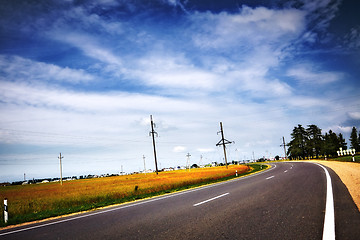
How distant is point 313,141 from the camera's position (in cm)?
7675

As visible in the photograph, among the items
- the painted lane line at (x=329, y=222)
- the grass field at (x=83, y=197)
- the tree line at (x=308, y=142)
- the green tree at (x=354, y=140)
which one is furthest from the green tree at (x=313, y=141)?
the painted lane line at (x=329, y=222)

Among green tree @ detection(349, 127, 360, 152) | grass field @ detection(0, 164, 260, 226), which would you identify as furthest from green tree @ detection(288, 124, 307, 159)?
grass field @ detection(0, 164, 260, 226)

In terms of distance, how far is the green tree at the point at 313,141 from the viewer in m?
76.1

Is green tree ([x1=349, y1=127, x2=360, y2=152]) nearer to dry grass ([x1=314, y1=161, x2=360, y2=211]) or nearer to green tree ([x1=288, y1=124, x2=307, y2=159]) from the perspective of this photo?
green tree ([x1=288, y1=124, x2=307, y2=159])

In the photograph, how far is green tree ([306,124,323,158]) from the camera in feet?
250

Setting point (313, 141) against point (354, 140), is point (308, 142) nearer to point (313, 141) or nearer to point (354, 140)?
point (313, 141)

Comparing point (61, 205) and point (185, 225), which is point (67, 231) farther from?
point (61, 205)

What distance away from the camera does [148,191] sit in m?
17.5

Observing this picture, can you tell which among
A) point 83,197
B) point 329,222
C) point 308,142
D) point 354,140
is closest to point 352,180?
point 329,222

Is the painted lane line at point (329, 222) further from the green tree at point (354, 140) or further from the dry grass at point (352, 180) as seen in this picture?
the green tree at point (354, 140)

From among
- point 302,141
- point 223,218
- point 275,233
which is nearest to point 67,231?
point 223,218

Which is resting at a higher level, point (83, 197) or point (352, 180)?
point (352, 180)

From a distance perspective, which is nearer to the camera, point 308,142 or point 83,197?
point 83,197

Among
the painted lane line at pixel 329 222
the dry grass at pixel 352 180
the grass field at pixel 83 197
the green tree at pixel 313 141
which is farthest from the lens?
the green tree at pixel 313 141
